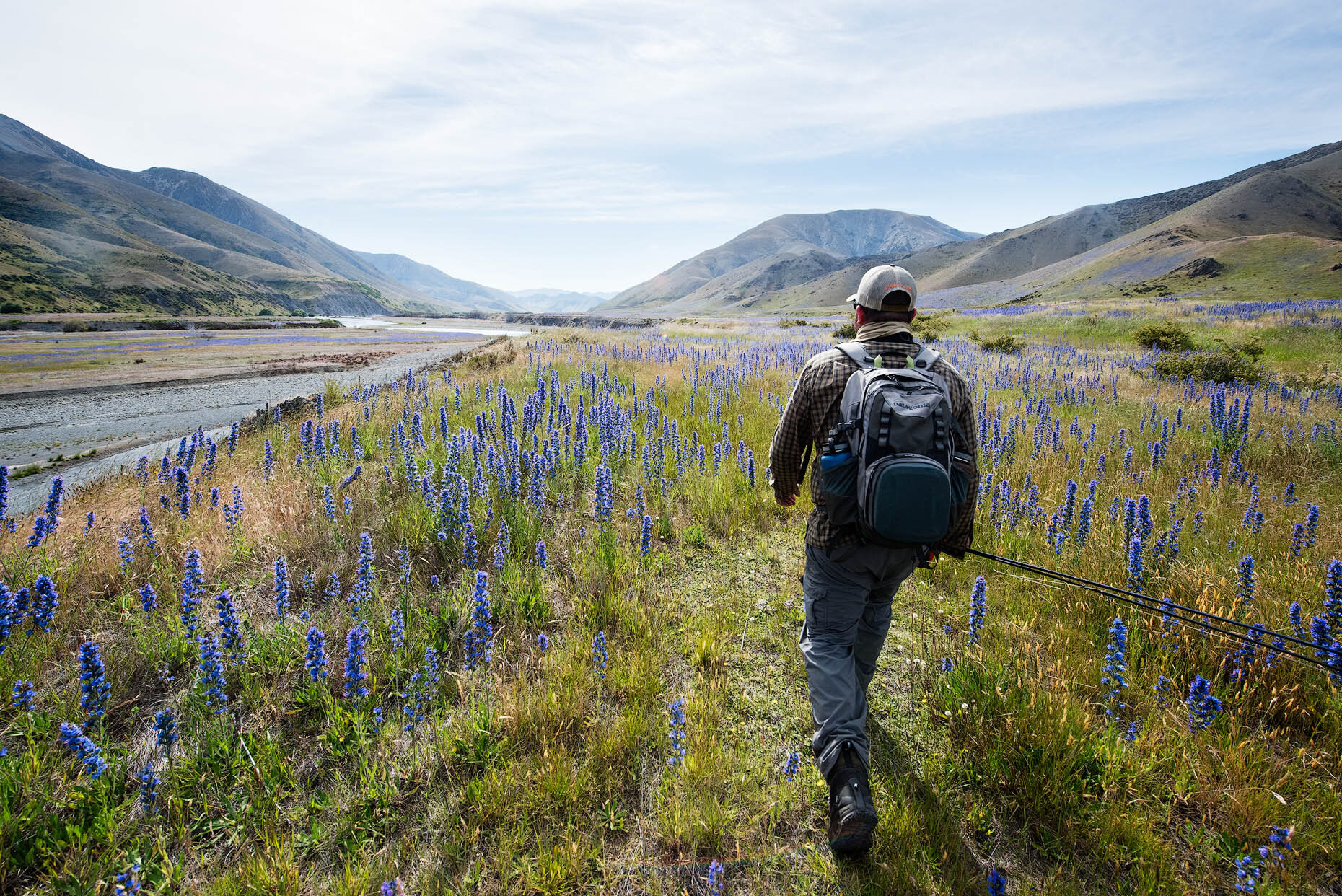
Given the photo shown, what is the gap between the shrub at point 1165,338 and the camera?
16.0 meters

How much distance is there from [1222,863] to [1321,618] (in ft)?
5.42

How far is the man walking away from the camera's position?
8.49ft

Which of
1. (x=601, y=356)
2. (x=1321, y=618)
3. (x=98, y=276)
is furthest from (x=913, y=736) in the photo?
(x=98, y=276)

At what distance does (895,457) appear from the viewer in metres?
2.36

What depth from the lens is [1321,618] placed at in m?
2.92

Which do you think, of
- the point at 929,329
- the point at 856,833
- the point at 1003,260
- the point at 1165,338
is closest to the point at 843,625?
the point at 856,833

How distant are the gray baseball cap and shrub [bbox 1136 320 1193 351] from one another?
18.9 m

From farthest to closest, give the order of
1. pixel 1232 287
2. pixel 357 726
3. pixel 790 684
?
pixel 1232 287 < pixel 790 684 < pixel 357 726

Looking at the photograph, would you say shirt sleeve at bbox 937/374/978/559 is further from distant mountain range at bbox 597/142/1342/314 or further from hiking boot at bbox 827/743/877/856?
distant mountain range at bbox 597/142/1342/314

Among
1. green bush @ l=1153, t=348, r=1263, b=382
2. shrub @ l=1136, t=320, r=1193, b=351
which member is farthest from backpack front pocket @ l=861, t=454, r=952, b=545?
shrub @ l=1136, t=320, r=1193, b=351

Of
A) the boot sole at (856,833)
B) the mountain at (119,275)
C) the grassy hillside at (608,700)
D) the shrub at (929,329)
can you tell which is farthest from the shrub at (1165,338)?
the mountain at (119,275)

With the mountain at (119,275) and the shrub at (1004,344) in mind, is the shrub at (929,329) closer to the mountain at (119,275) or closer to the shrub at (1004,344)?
the shrub at (1004,344)

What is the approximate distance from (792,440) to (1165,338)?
20644mm

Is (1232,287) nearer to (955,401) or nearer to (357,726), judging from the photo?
(955,401)
